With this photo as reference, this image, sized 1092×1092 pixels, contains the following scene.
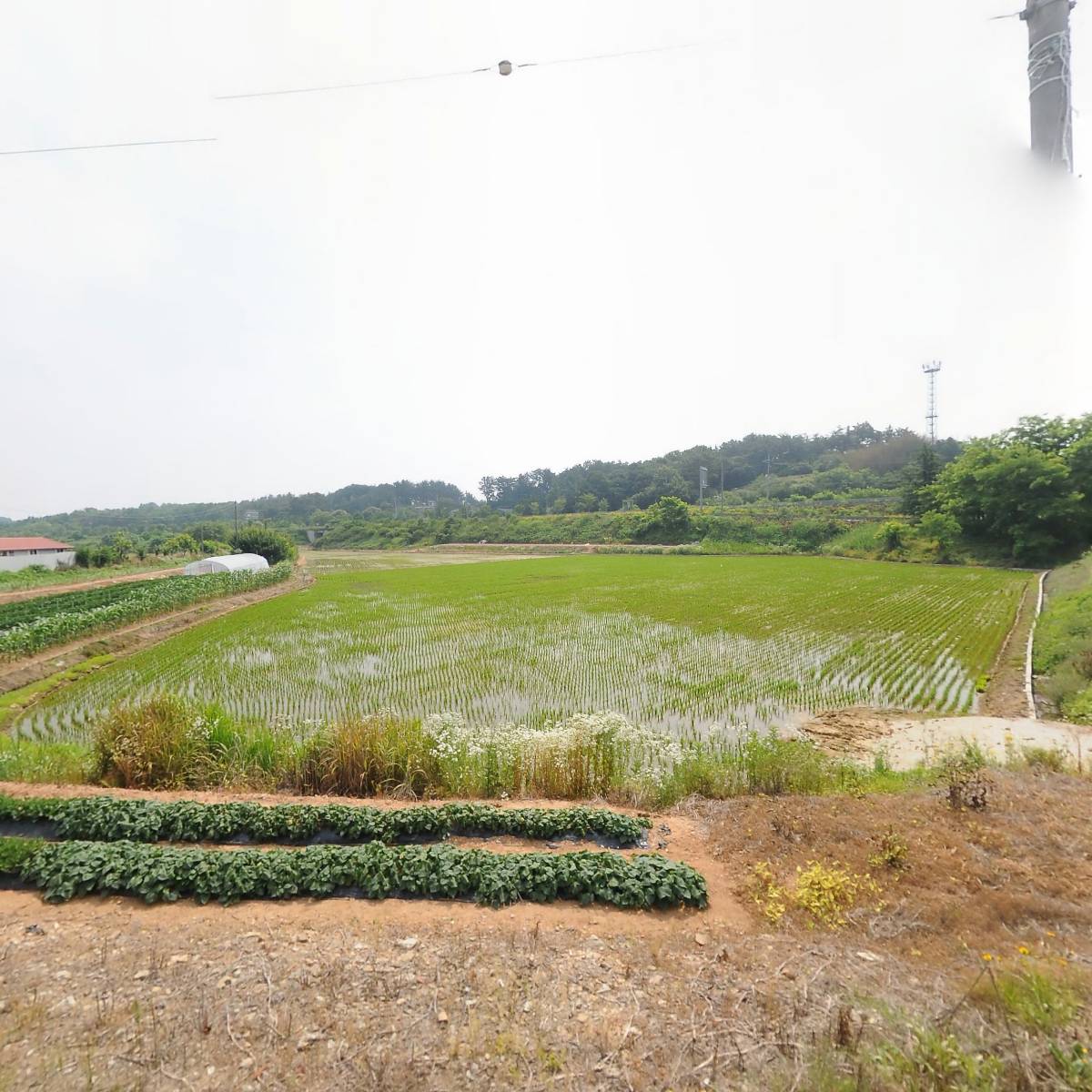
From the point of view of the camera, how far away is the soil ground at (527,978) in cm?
266

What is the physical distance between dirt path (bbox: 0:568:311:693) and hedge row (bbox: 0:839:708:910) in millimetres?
11808

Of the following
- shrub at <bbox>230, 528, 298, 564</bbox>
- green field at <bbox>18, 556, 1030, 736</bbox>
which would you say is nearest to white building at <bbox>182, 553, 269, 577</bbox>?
shrub at <bbox>230, 528, 298, 564</bbox>

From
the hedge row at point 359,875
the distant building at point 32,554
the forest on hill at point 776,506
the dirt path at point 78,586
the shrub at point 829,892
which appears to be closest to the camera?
the shrub at point 829,892

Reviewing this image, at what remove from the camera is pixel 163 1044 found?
110 inches

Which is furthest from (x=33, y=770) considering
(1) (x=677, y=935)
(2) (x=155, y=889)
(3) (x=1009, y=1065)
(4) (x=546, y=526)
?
(4) (x=546, y=526)

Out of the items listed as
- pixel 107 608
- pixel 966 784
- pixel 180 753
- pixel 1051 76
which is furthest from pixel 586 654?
pixel 107 608

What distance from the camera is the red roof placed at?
1797 inches

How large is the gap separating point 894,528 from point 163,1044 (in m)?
48.2

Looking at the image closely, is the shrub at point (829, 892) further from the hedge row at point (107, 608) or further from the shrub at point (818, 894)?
the hedge row at point (107, 608)

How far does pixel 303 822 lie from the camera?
5.55 metres

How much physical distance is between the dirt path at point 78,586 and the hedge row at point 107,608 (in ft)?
6.65

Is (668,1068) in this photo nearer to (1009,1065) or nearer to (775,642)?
(1009,1065)

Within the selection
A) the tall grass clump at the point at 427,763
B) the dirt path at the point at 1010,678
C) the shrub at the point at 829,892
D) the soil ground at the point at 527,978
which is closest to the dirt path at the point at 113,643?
the tall grass clump at the point at 427,763

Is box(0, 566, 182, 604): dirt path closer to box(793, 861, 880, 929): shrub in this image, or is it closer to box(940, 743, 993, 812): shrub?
box(793, 861, 880, 929): shrub
